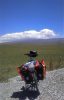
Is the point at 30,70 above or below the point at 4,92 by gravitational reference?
above

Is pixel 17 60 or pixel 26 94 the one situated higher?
pixel 26 94

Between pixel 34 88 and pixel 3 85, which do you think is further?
pixel 3 85

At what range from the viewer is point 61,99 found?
36.2ft

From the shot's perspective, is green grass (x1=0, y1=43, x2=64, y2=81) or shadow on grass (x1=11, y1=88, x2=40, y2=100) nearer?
shadow on grass (x1=11, y1=88, x2=40, y2=100)

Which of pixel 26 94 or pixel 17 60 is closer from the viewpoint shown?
pixel 26 94

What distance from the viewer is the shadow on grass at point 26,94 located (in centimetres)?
1198

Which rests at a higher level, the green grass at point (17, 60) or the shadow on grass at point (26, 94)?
the shadow on grass at point (26, 94)

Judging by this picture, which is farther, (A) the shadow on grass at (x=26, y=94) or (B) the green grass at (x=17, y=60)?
(B) the green grass at (x=17, y=60)

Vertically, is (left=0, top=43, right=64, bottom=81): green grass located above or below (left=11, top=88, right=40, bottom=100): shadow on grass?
below

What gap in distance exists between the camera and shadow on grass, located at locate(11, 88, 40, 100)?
39.3 ft

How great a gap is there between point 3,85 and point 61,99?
15.7 feet

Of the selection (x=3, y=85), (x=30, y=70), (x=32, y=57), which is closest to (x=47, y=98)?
(x=30, y=70)

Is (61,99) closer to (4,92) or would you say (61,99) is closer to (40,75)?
(40,75)

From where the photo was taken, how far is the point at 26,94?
12.5 meters
